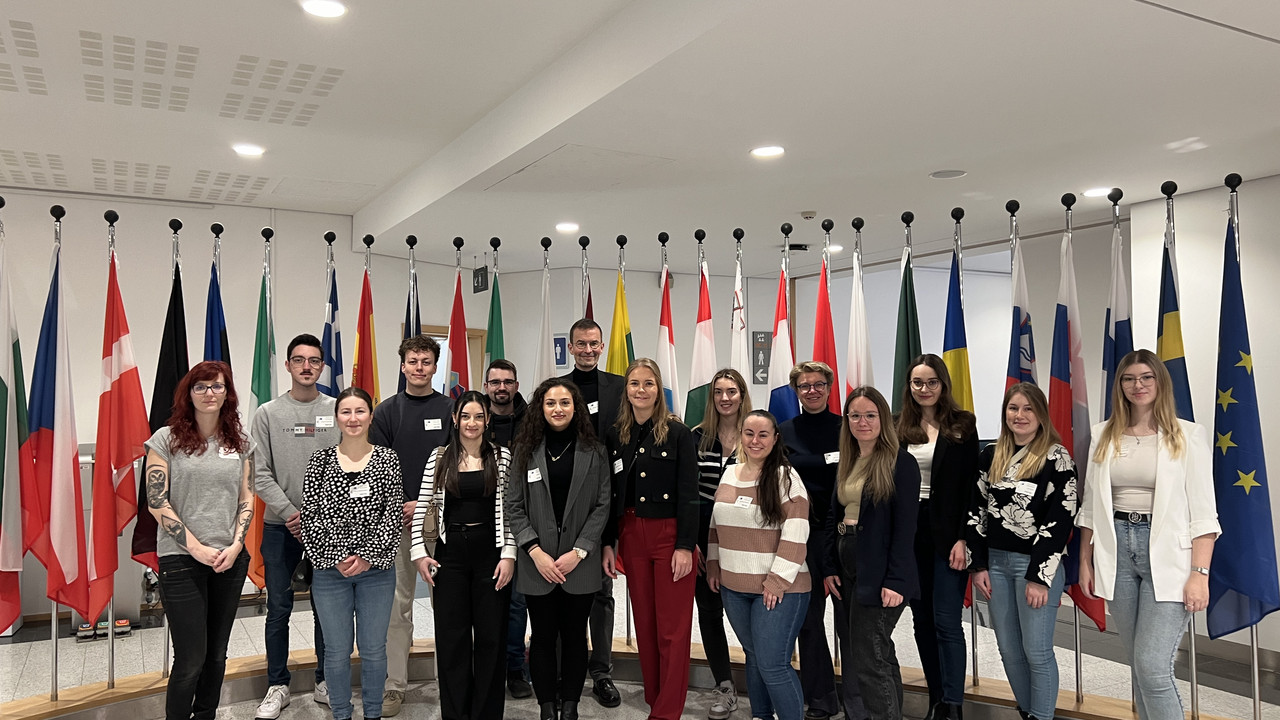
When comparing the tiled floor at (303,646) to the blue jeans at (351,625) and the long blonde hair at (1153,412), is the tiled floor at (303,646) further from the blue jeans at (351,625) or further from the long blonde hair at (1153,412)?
the long blonde hair at (1153,412)

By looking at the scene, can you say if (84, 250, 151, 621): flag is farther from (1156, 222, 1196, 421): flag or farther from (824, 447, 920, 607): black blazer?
(1156, 222, 1196, 421): flag

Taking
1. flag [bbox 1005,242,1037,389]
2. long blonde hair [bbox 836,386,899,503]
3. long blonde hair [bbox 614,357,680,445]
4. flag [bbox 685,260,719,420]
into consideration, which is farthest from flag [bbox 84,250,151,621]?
flag [bbox 1005,242,1037,389]

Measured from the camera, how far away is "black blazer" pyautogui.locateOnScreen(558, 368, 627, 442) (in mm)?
4172

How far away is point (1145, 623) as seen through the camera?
3.29 metres

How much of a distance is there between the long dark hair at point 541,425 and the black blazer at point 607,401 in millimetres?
334

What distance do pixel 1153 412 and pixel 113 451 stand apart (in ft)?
14.5

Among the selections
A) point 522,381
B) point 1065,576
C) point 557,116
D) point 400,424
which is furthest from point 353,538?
point 522,381

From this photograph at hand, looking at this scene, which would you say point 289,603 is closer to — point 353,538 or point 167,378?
point 353,538

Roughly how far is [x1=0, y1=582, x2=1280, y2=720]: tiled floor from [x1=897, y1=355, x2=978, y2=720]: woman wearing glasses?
3.18 ft

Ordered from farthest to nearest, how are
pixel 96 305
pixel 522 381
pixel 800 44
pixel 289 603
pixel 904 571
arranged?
pixel 522 381
pixel 96 305
pixel 289 603
pixel 904 571
pixel 800 44

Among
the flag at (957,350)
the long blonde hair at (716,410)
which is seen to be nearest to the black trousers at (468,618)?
the long blonde hair at (716,410)

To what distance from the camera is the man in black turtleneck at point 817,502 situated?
380cm

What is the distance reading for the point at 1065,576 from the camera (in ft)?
12.1

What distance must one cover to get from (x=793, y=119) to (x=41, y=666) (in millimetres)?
5321
